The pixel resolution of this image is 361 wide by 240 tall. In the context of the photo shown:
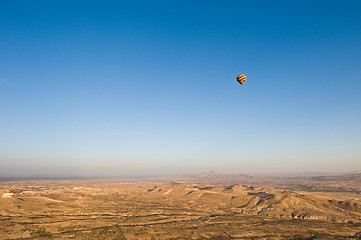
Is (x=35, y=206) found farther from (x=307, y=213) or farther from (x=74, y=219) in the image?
(x=307, y=213)

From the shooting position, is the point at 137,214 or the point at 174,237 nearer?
the point at 174,237

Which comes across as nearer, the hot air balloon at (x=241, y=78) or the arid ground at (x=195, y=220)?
the arid ground at (x=195, y=220)

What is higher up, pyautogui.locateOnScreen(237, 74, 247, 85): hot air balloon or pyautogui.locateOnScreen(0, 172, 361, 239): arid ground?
pyautogui.locateOnScreen(237, 74, 247, 85): hot air balloon

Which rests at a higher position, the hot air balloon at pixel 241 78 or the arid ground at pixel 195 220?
the hot air balloon at pixel 241 78

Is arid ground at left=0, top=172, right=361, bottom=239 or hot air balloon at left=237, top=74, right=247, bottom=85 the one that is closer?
arid ground at left=0, top=172, right=361, bottom=239

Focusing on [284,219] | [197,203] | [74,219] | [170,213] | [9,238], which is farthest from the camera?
[197,203]

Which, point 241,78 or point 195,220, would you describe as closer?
point 241,78

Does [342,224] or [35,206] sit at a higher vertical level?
[35,206]

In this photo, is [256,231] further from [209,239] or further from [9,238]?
[9,238]

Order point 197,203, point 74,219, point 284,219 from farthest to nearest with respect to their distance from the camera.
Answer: point 197,203 → point 284,219 → point 74,219

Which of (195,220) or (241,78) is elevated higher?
(241,78)

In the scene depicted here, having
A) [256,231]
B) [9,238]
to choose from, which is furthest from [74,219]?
[256,231]
